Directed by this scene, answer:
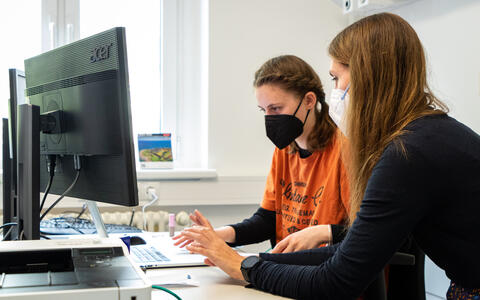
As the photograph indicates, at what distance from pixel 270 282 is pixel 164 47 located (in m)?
2.08

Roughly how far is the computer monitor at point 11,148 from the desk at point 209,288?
45 cm

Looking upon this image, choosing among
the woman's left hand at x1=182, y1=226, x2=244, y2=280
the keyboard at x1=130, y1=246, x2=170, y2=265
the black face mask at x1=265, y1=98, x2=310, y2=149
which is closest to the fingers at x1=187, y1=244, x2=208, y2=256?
the woman's left hand at x1=182, y1=226, x2=244, y2=280

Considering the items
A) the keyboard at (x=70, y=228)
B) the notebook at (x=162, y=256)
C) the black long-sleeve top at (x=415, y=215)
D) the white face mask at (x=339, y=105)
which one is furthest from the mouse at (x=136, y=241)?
the white face mask at (x=339, y=105)

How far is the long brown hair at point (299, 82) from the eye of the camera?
1771mm

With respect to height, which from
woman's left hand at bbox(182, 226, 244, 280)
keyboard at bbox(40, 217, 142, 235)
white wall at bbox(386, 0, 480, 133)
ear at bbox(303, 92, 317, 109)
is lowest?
keyboard at bbox(40, 217, 142, 235)

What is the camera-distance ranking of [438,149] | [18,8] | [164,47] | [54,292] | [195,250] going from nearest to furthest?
[54,292], [438,149], [195,250], [18,8], [164,47]

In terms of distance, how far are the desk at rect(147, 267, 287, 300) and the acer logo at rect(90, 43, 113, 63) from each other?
0.51m

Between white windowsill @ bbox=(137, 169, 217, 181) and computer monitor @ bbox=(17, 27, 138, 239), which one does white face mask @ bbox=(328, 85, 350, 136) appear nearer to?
computer monitor @ bbox=(17, 27, 138, 239)

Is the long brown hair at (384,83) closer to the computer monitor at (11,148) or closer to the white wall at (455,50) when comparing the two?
the computer monitor at (11,148)

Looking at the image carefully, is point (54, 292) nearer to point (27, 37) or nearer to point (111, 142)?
point (111, 142)

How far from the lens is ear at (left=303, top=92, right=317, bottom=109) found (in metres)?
1.81

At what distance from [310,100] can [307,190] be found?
0.34 m

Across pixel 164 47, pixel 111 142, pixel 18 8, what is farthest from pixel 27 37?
pixel 111 142

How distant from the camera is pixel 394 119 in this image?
1141 millimetres
